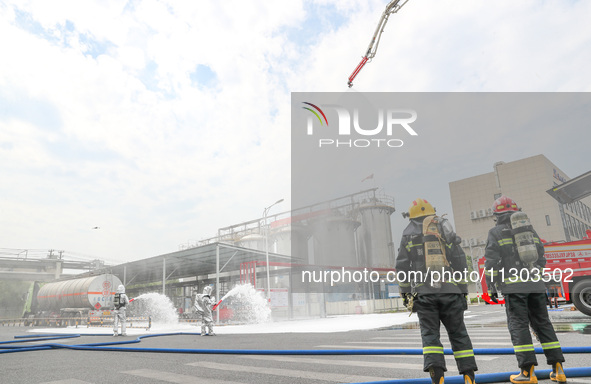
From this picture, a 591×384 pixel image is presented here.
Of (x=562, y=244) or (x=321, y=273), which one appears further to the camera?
(x=321, y=273)

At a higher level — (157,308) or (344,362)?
(157,308)

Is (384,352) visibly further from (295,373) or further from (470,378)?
(470,378)

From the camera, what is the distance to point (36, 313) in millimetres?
29172

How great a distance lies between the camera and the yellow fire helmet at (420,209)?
403cm

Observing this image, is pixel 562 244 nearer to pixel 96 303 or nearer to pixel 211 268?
pixel 96 303

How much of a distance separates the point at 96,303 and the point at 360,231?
27.4 meters

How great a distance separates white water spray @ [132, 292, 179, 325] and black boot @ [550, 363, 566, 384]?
90.5ft

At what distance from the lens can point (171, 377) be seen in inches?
194

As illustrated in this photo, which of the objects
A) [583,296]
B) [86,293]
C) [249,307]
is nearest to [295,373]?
[583,296]

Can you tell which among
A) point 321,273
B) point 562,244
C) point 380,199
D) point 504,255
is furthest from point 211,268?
point 504,255

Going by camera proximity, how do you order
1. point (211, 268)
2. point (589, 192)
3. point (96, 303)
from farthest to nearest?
point (211, 268) < point (96, 303) < point (589, 192)

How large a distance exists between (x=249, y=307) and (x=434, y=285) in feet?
71.9

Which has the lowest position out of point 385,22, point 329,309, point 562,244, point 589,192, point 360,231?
point 329,309

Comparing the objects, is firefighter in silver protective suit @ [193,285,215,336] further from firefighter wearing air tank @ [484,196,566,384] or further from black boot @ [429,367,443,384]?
black boot @ [429,367,443,384]
